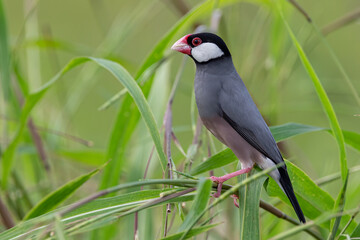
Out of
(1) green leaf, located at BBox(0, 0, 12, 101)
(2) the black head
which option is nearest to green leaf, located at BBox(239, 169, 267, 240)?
(2) the black head

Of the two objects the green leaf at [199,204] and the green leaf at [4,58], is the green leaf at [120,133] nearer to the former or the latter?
the green leaf at [4,58]

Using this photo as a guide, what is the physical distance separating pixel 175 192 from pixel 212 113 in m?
0.39

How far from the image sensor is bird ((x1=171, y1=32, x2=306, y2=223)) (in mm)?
1241

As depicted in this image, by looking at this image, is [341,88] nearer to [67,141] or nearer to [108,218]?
[67,141]

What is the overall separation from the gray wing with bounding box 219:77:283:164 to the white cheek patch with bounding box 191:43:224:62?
10 cm

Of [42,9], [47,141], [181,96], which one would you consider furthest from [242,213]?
[42,9]

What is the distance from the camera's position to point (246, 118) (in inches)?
50.7

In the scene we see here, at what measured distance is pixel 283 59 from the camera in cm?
204

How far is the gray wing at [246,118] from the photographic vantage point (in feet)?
4.08

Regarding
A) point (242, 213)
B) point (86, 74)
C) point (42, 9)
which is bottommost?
point (242, 213)

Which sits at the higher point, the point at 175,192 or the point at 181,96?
the point at 175,192

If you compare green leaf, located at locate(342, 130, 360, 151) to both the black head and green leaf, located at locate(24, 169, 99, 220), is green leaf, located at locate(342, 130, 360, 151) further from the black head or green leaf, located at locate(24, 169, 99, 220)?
green leaf, located at locate(24, 169, 99, 220)

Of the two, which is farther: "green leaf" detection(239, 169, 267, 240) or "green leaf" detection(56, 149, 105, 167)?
"green leaf" detection(56, 149, 105, 167)

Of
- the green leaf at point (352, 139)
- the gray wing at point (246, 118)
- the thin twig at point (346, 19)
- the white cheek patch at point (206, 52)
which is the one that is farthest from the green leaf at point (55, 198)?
the thin twig at point (346, 19)
